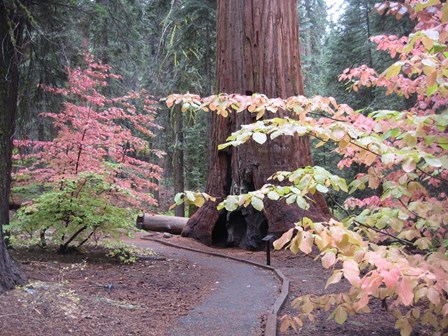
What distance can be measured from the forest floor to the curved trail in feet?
0.38

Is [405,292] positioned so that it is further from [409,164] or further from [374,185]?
[374,185]

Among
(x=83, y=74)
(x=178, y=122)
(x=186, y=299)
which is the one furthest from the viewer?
(x=178, y=122)

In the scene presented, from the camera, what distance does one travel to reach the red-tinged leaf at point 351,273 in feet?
5.60

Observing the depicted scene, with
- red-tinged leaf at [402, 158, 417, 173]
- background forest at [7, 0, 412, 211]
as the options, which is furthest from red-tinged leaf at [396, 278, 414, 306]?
background forest at [7, 0, 412, 211]

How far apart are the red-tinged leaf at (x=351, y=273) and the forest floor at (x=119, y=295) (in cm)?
240

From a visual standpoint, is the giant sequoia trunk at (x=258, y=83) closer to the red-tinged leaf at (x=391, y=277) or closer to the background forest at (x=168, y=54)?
the background forest at (x=168, y=54)

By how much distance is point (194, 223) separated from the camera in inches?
403

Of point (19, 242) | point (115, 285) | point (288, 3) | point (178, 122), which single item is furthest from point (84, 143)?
point (178, 122)

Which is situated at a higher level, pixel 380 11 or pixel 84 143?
pixel 380 11

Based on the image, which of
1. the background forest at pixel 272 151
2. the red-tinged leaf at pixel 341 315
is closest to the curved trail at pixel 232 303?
the background forest at pixel 272 151

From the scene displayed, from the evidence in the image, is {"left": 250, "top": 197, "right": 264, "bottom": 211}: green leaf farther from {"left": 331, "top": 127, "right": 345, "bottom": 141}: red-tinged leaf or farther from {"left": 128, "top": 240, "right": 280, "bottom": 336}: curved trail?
{"left": 128, "top": 240, "right": 280, "bottom": 336}: curved trail

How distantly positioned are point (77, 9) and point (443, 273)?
6.19m

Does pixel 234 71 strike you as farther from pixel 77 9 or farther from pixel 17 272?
pixel 17 272

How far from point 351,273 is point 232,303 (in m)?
3.49
